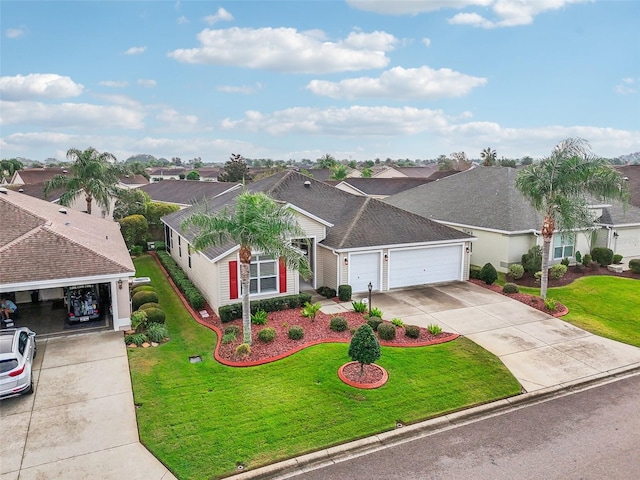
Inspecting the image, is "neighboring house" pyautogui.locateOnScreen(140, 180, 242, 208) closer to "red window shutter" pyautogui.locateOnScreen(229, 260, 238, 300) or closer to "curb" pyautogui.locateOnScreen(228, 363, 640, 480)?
"red window shutter" pyautogui.locateOnScreen(229, 260, 238, 300)

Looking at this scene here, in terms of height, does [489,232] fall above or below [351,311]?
above

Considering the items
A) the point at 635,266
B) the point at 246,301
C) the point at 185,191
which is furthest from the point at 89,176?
the point at 635,266

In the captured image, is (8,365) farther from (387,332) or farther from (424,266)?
(424,266)

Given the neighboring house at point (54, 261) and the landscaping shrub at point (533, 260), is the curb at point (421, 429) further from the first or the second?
the landscaping shrub at point (533, 260)

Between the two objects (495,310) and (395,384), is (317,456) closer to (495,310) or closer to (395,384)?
(395,384)

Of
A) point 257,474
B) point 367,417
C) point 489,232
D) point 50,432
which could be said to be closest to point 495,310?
point 489,232
